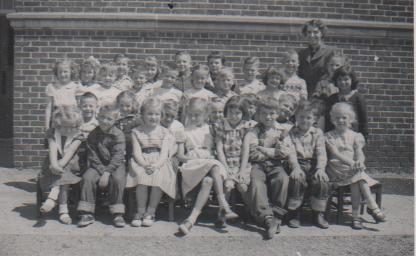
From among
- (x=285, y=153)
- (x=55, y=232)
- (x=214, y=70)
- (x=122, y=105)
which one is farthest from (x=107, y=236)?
(x=214, y=70)

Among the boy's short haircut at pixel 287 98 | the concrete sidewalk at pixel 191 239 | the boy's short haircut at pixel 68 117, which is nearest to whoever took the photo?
the concrete sidewalk at pixel 191 239

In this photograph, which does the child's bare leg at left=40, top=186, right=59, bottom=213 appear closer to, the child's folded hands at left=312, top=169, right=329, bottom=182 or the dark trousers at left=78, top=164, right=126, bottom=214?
the dark trousers at left=78, top=164, right=126, bottom=214

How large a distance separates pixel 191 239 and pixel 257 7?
4.08m

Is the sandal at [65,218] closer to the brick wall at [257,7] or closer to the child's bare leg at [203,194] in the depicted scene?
the child's bare leg at [203,194]

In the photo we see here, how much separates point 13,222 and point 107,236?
3.38 ft

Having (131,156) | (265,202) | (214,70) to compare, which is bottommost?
(265,202)

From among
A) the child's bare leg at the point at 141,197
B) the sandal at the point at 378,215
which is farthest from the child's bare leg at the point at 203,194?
the sandal at the point at 378,215

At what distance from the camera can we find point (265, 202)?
463 centimetres

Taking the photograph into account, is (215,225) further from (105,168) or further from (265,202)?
(105,168)

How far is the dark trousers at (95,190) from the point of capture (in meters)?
4.60

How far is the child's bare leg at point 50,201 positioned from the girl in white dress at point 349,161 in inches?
107

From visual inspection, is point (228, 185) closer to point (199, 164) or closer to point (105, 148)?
point (199, 164)

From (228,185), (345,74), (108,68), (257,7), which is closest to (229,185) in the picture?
(228,185)

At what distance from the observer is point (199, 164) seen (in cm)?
479
